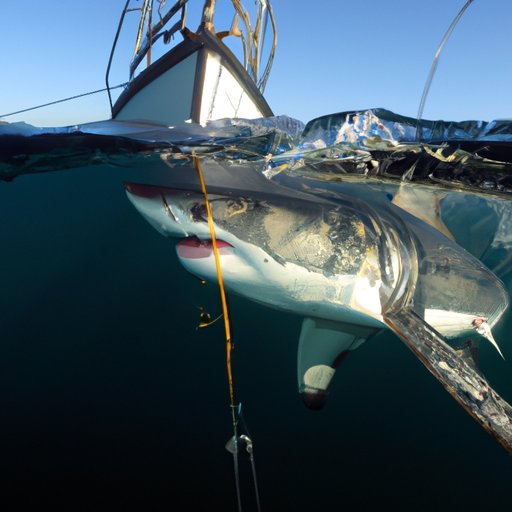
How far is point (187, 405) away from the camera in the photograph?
18.0 ft

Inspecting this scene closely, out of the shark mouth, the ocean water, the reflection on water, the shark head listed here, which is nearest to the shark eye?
the shark head

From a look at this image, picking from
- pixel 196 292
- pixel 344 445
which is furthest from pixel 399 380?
pixel 196 292

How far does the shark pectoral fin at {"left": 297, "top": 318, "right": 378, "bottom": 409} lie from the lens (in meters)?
4.32

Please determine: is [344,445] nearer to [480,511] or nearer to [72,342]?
[480,511]

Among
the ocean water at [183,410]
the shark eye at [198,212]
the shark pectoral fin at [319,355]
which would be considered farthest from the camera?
the ocean water at [183,410]

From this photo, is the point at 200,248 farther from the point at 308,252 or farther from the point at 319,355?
the point at 319,355

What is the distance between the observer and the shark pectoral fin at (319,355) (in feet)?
14.2

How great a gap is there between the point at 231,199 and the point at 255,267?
579mm

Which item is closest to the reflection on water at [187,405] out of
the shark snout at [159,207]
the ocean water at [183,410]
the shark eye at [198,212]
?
the ocean water at [183,410]

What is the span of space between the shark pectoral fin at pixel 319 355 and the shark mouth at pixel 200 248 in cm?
139

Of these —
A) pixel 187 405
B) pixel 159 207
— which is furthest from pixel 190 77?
pixel 187 405

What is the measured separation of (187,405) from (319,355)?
2.07 metres

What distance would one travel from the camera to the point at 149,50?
6270mm

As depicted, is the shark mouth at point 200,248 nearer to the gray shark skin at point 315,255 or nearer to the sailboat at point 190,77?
the gray shark skin at point 315,255
